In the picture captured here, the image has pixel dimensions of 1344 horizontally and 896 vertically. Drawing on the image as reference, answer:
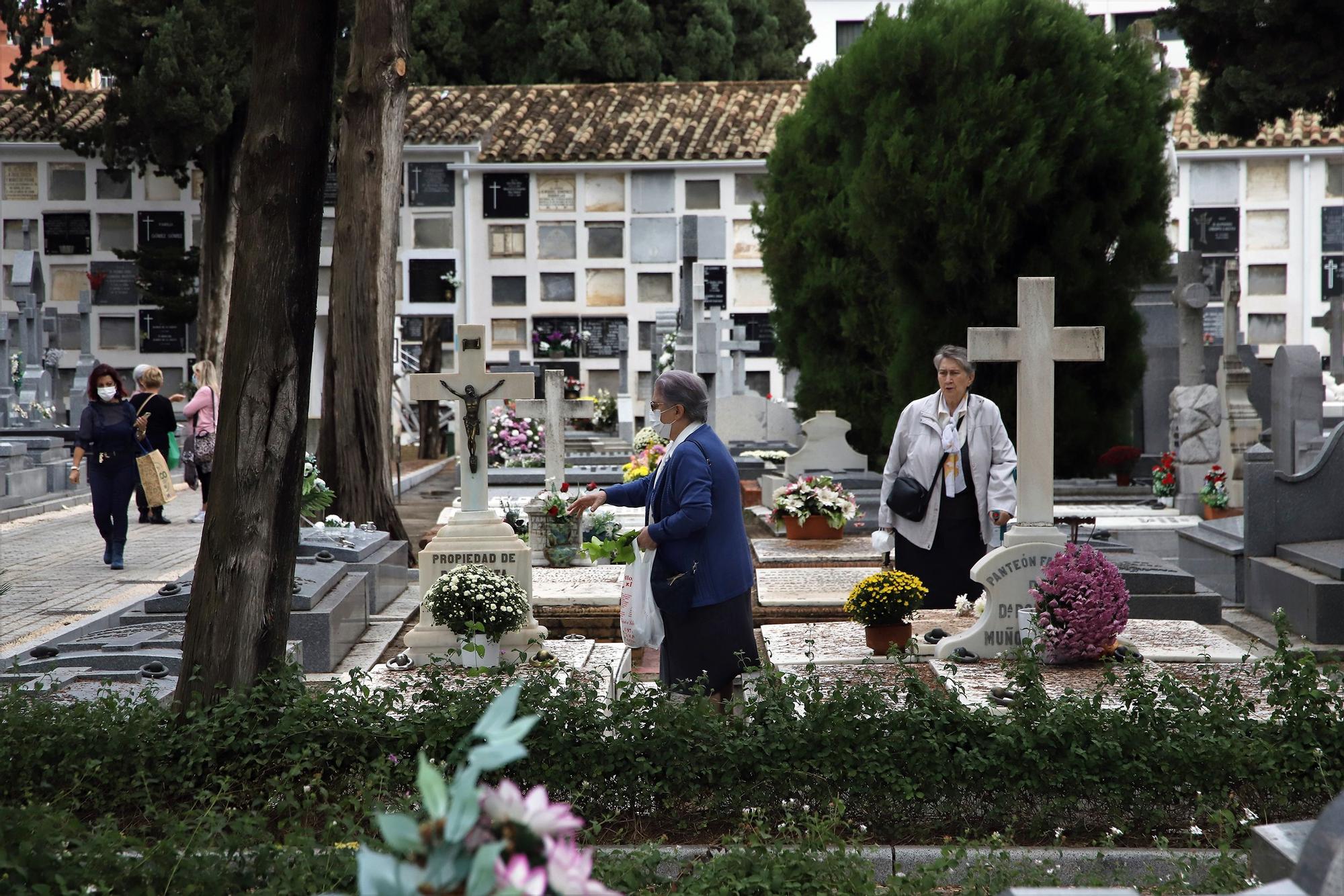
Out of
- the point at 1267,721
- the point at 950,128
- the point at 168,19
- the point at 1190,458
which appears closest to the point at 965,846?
the point at 1267,721

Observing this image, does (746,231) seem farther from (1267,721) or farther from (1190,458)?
(1267,721)

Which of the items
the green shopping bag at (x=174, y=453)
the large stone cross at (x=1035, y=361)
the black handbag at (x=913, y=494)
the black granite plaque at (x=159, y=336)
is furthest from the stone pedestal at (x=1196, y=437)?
the black granite plaque at (x=159, y=336)

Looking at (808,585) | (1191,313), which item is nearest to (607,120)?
(1191,313)

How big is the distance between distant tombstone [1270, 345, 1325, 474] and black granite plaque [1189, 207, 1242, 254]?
18.1 m

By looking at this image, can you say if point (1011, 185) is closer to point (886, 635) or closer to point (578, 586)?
point (578, 586)

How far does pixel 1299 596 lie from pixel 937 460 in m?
2.53

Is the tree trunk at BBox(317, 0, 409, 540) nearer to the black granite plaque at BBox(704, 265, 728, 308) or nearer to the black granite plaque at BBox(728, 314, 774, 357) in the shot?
the black granite plaque at BBox(728, 314, 774, 357)

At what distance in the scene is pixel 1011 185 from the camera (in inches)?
526

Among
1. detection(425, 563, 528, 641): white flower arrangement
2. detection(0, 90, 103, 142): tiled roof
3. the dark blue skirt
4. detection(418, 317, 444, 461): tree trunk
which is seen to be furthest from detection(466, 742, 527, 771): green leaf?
detection(0, 90, 103, 142): tiled roof

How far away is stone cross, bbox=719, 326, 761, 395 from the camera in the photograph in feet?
67.5

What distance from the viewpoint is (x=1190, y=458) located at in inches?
514

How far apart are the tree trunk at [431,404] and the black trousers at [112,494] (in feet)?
57.0

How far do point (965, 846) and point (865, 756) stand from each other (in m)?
0.50

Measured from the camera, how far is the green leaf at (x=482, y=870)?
1.58m
